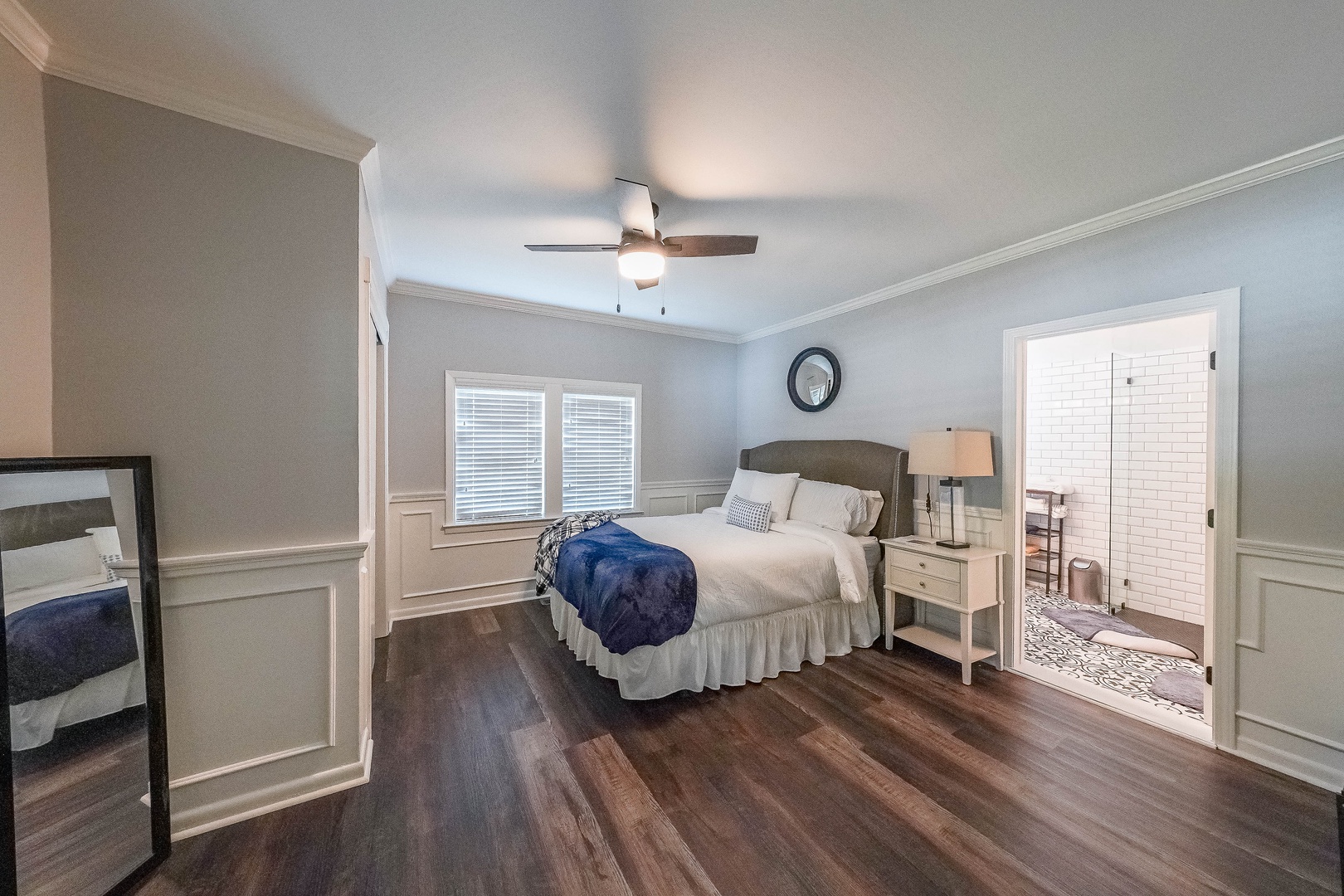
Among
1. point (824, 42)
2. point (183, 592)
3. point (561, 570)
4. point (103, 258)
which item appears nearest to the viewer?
point (824, 42)

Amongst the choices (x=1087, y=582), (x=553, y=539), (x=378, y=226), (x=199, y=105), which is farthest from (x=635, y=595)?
(x=1087, y=582)

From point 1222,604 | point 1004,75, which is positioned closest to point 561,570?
point 1004,75

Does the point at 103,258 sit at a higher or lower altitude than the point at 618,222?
lower

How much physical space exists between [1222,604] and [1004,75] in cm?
257

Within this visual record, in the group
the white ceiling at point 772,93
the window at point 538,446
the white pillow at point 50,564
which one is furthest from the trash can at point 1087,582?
the white pillow at point 50,564

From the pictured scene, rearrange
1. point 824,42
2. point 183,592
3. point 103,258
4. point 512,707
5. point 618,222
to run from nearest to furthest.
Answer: point 824,42 < point 103,258 < point 183,592 < point 512,707 < point 618,222

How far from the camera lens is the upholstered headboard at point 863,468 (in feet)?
11.6

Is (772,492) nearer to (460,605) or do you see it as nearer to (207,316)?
(460,605)

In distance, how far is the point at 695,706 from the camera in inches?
103

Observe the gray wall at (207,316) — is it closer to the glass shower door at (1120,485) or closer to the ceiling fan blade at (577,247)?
the ceiling fan blade at (577,247)

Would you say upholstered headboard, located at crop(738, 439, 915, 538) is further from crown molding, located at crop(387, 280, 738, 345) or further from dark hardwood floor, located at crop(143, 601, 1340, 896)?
crown molding, located at crop(387, 280, 738, 345)

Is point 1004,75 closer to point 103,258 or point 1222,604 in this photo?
point 1222,604

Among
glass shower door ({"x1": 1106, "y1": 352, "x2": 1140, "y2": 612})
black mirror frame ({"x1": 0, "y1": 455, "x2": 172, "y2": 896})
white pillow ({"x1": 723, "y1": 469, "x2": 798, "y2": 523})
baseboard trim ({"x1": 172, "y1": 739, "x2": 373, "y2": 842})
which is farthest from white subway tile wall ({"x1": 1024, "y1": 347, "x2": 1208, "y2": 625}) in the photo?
black mirror frame ({"x1": 0, "y1": 455, "x2": 172, "y2": 896})

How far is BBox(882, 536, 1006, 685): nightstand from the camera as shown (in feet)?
9.34
